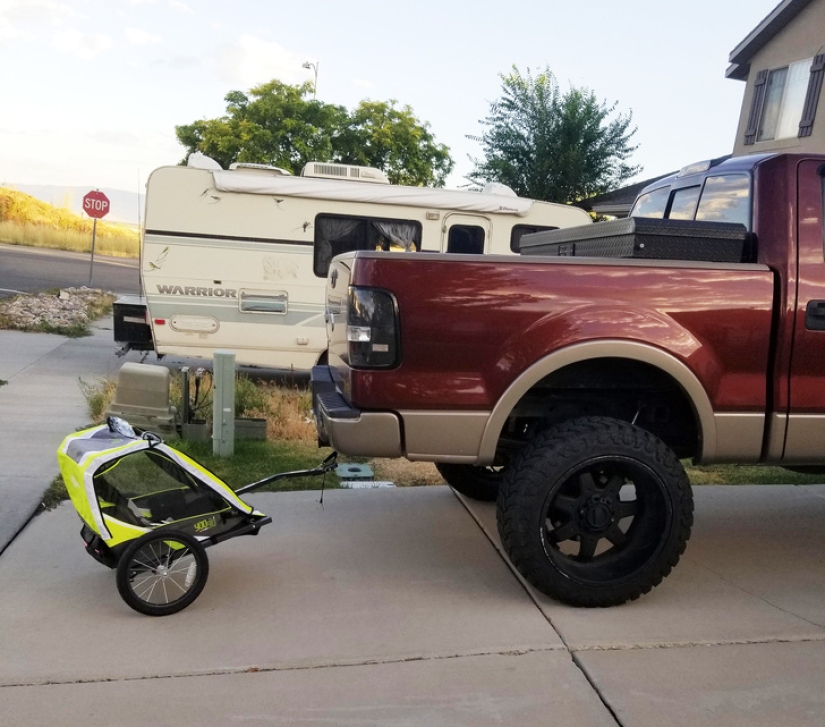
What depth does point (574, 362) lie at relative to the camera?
4074 mm

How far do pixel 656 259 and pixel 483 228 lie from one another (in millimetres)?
6470

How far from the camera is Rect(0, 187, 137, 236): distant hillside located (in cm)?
5078

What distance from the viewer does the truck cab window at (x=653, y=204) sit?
18.5 ft

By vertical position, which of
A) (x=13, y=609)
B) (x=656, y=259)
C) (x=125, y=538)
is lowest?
(x=13, y=609)

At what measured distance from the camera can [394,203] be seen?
10148mm

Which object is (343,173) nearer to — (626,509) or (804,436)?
(626,509)

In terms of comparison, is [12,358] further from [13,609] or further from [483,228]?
[13,609]

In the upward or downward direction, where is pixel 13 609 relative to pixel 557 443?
downward

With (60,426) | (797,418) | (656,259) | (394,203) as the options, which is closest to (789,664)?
(797,418)

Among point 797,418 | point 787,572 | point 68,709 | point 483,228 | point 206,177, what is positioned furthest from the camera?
point 483,228

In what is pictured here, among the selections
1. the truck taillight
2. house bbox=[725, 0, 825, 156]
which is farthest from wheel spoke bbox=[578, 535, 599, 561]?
house bbox=[725, 0, 825, 156]

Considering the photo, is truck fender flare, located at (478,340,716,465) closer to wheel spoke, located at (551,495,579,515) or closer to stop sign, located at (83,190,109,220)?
wheel spoke, located at (551,495,579,515)

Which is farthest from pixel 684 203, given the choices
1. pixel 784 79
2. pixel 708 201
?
pixel 784 79

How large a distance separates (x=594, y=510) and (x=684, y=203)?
219cm
